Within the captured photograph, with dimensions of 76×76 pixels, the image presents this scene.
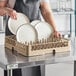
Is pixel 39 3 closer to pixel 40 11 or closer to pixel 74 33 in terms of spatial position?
pixel 40 11

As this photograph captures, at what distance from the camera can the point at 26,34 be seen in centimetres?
Answer: 173

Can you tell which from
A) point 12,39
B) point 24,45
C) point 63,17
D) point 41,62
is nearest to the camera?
point 41,62

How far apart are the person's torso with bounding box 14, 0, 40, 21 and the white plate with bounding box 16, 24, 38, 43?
341 mm

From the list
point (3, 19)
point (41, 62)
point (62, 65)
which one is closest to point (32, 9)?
point (41, 62)

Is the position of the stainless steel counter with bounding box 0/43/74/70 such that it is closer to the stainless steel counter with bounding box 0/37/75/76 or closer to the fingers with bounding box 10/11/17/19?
the stainless steel counter with bounding box 0/37/75/76

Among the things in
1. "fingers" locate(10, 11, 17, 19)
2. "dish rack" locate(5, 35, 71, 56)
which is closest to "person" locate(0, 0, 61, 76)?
"fingers" locate(10, 11, 17, 19)

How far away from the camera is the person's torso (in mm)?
2098

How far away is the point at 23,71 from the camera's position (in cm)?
192

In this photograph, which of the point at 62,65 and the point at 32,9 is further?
the point at 62,65

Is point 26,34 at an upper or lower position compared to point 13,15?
lower

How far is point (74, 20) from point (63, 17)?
0.24 m

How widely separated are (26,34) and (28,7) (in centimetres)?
44

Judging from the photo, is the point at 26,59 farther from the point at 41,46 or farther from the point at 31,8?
the point at 31,8

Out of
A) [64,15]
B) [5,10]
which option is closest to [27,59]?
[5,10]
